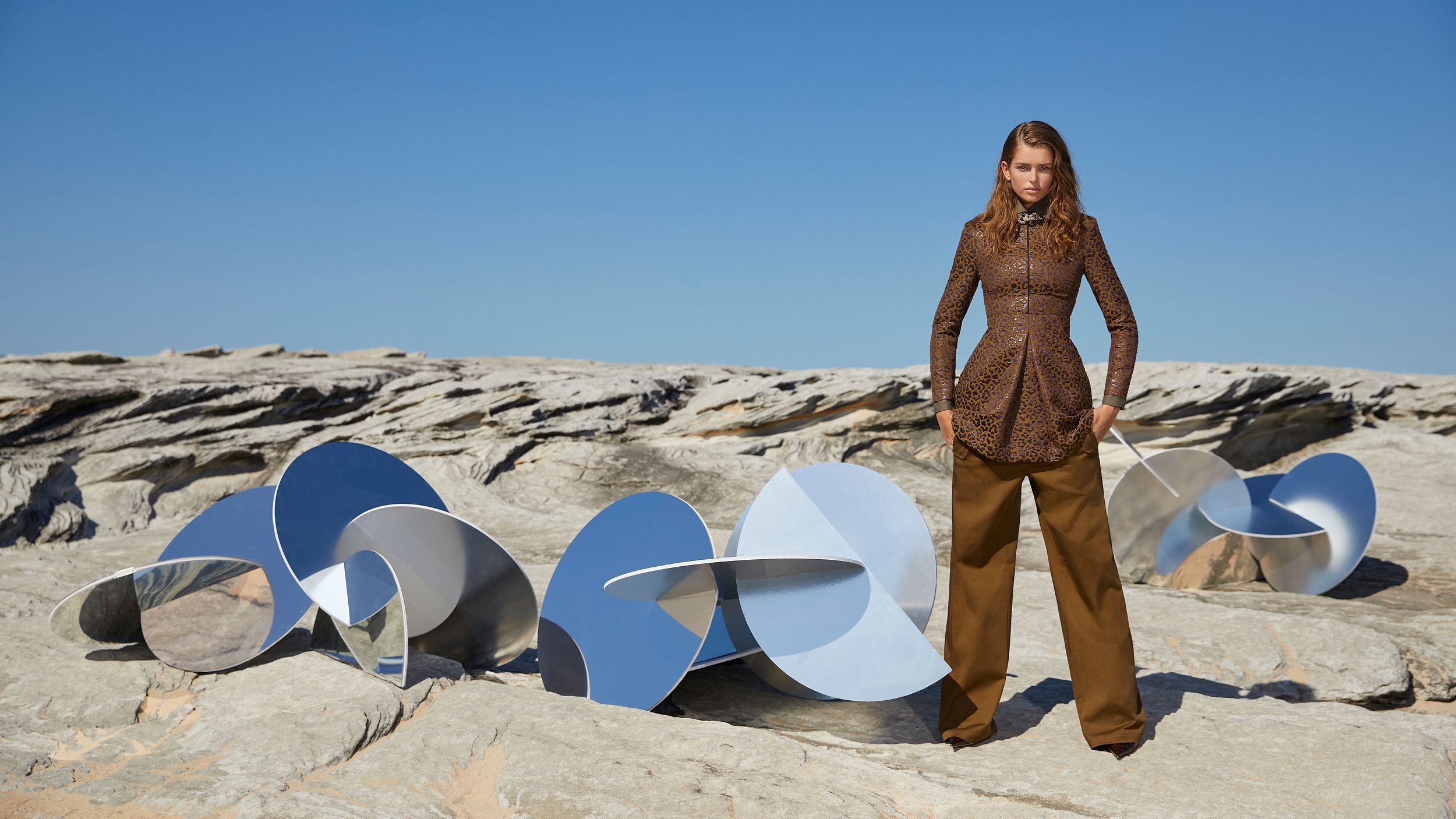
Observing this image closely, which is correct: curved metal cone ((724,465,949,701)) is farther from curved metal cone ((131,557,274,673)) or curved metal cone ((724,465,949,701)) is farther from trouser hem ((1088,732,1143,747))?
curved metal cone ((131,557,274,673))

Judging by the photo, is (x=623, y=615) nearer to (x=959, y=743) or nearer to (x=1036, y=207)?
(x=959, y=743)

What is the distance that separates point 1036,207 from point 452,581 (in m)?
2.84

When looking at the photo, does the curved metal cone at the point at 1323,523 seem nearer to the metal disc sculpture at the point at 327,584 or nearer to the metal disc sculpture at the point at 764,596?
the metal disc sculpture at the point at 764,596

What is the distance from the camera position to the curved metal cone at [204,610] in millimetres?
3861

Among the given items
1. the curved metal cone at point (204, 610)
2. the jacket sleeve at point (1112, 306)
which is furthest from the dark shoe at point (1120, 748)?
the curved metal cone at point (204, 610)

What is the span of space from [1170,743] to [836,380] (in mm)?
9607

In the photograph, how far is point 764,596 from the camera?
3.41 metres

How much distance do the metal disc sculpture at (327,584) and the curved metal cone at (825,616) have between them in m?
1.18

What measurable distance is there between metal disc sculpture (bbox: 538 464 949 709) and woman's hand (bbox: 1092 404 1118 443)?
2.80 feet

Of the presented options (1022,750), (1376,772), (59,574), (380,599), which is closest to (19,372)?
(59,574)

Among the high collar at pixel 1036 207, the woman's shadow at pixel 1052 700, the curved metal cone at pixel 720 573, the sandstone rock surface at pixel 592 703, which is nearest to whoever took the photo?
the sandstone rock surface at pixel 592 703

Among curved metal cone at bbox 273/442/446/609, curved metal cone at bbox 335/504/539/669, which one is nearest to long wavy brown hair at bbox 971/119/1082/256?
curved metal cone at bbox 335/504/539/669

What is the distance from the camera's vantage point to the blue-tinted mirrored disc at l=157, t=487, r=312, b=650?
3969 millimetres

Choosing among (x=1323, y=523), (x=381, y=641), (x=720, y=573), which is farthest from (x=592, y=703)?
(x=1323, y=523)
